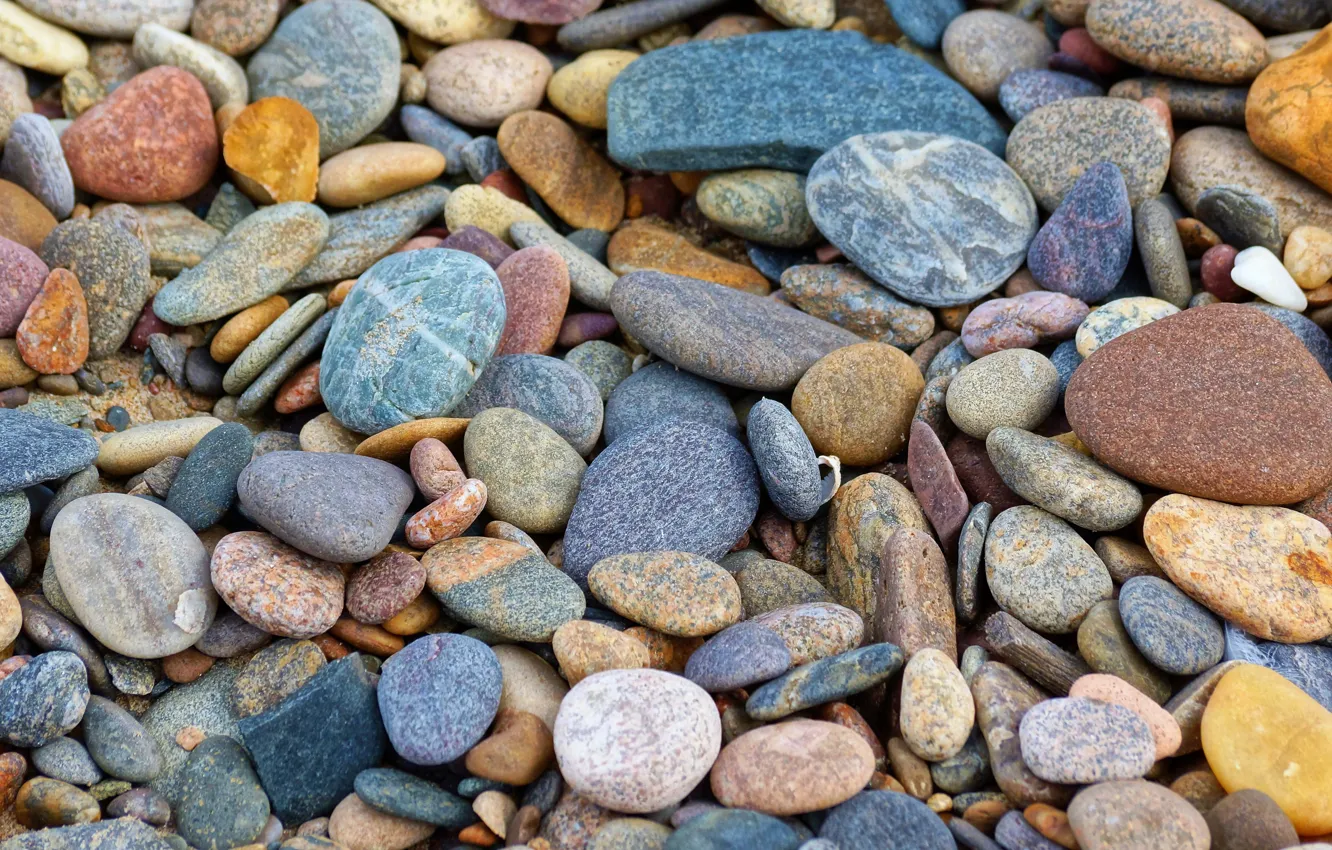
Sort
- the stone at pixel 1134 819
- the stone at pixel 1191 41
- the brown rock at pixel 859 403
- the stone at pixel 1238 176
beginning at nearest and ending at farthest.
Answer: the stone at pixel 1134 819, the brown rock at pixel 859 403, the stone at pixel 1238 176, the stone at pixel 1191 41

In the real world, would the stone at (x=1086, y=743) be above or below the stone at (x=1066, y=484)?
below

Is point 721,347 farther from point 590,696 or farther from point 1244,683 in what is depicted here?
point 1244,683

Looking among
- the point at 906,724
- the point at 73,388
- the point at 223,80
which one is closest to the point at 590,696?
the point at 906,724

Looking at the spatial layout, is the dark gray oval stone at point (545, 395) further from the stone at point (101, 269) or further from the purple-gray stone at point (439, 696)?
the stone at point (101, 269)

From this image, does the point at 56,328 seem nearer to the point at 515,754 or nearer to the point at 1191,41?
the point at 515,754

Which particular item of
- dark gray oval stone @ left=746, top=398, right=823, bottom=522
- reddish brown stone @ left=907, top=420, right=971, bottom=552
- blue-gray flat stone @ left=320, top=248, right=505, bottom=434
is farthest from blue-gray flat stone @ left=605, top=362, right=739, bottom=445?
reddish brown stone @ left=907, top=420, right=971, bottom=552

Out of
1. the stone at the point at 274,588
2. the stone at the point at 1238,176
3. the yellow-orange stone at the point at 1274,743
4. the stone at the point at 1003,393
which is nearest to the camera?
the yellow-orange stone at the point at 1274,743

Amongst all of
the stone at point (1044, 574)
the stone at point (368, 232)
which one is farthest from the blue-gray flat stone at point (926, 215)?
the stone at point (368, 232)
